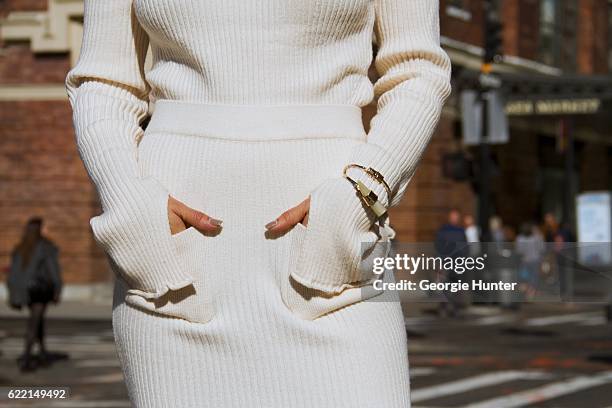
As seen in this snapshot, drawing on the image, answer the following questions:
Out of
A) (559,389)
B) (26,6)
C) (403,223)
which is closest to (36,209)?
(26,6)

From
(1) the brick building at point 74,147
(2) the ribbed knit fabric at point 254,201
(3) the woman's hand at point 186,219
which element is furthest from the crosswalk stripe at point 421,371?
(3) the woman's hand at point 186,219

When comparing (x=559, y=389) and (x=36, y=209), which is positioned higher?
(x=36, y=209)

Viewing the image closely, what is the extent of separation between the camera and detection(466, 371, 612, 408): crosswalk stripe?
11.0m

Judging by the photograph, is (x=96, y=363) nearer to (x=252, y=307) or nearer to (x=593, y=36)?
(x=252, y=307)

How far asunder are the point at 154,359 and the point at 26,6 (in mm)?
25658

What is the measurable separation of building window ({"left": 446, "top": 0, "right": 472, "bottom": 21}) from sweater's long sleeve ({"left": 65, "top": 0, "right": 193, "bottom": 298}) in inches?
1137

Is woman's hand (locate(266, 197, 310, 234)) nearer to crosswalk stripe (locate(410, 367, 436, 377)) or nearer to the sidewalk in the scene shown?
crosswalk stripe (locate(410, 367, 436, 377))

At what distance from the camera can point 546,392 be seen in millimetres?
11867

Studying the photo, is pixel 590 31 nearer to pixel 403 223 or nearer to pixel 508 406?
pixel 403 223

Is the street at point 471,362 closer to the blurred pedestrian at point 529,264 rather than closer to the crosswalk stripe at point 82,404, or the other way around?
the crosswalk stripe at point 82,404

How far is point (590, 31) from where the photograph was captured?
146ft

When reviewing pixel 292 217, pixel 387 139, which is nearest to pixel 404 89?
pixel 387 139

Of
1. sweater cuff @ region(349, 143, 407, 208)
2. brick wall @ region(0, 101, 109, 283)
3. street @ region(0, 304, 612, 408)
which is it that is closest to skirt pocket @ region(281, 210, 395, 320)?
sweater cuff @ region(349, 143, 407, 208)

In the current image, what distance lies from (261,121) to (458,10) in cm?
2994
